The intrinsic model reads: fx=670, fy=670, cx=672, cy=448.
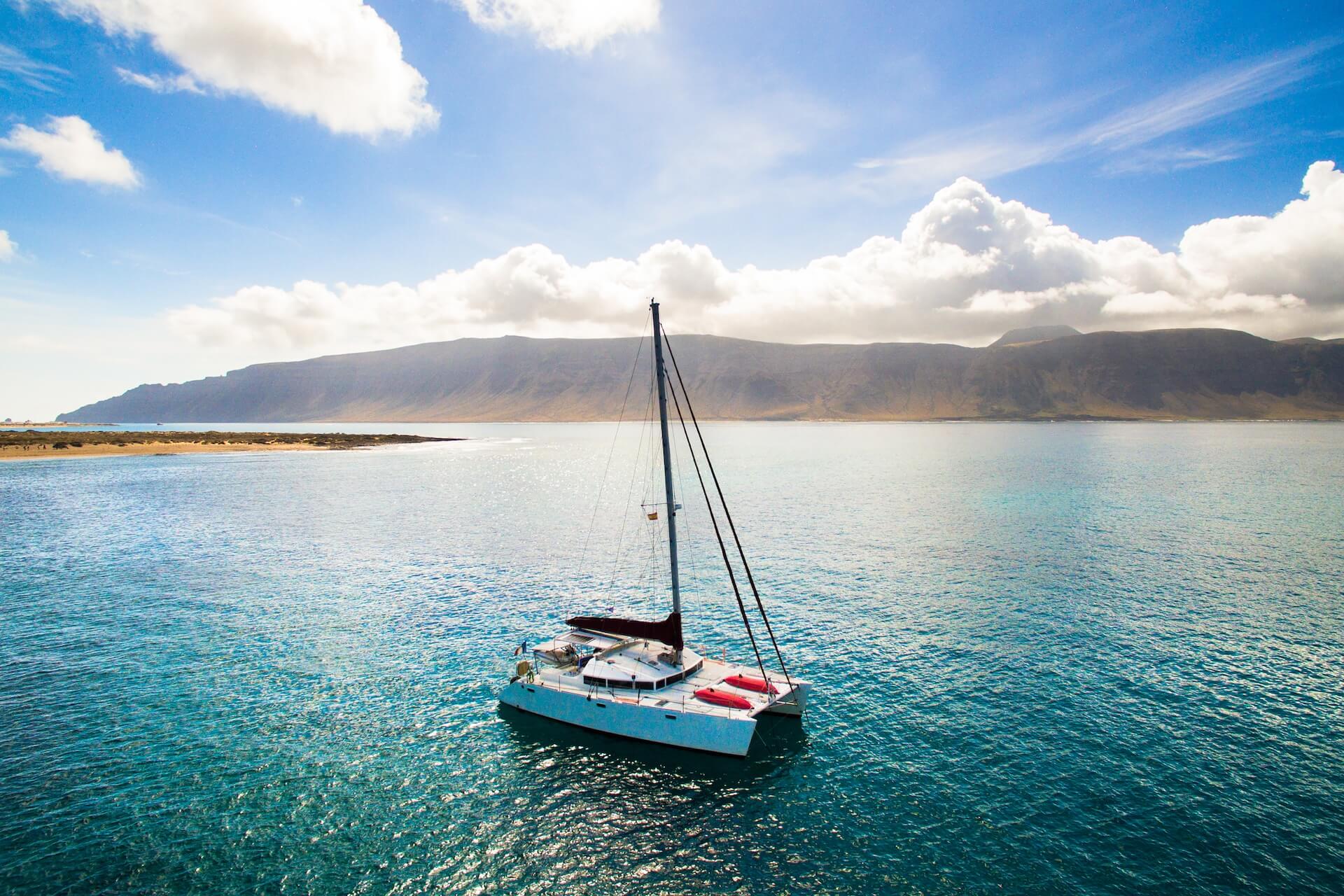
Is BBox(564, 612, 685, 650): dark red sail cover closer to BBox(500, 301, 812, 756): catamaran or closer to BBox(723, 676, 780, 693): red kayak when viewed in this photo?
BBox(500, 301, 812, 756): catamaran

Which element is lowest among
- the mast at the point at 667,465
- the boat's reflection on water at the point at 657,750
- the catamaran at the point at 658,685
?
the boat's reflection on water at the point at 657,750

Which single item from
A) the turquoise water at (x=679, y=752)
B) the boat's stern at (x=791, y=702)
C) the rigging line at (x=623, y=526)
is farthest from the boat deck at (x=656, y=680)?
the rigging line at (x=623, y=526)

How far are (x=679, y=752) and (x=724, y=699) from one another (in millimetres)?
3035

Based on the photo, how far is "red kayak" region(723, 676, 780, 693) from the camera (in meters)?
30.9

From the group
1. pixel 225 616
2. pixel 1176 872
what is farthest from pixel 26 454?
pixel 1176 872

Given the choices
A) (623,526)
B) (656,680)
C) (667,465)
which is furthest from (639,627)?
(623,526)

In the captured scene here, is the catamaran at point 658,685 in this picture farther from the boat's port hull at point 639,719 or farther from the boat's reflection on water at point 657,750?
the boat's reflection on water at point 657,750

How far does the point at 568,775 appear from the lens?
27.9m

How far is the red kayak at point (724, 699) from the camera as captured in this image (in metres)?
29.3

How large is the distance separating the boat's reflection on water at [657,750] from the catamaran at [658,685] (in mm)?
524

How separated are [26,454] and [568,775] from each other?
7959 inches

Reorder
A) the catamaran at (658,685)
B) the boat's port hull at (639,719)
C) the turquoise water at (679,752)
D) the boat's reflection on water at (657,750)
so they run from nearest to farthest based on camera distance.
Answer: the turquoise water at (679,752), the boat's port hull at (639,719), the boat's reflection on water at (657,750), the catamaran at (658,685)

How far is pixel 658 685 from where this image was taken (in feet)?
103

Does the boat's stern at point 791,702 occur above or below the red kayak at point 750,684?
below
